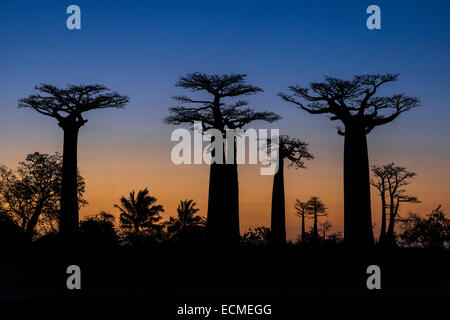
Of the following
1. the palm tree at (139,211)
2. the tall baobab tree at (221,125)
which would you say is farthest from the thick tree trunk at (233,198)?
the palm tree at (139,211)

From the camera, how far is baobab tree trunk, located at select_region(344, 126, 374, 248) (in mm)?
18609

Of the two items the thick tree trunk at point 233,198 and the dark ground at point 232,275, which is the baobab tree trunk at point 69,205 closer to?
the dark ground at point 232,275

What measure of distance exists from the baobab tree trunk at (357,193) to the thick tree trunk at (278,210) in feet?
13.6

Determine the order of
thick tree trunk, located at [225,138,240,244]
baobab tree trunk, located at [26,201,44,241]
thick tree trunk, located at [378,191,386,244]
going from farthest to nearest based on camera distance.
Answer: thick tree trunk, located at [378,191,386,244] < baobab tree trunk, located at [26,201,44,241] < thick tree trunk, located at [225,138,240,244]

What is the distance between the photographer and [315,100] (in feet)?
65.6

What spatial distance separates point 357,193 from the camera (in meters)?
18.7

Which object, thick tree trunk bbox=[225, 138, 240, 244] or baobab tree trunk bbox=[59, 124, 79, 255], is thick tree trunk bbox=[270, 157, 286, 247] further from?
baobab tree trunk bbox=[59, 124, 79, 255]

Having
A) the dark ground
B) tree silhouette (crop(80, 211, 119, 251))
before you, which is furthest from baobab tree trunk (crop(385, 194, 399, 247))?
tree silhouette (crop(80, 211, 119, 251))

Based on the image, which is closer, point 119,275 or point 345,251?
point 119,275

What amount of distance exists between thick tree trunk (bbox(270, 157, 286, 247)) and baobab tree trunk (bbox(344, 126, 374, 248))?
13.6 ft

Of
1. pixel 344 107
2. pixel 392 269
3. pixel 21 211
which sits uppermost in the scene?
pixel 344 107
